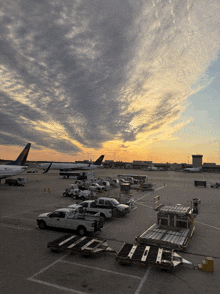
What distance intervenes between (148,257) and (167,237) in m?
3.99

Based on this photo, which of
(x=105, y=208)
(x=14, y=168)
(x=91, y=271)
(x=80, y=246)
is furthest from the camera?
(x=14, y=168)

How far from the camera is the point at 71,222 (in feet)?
56.4

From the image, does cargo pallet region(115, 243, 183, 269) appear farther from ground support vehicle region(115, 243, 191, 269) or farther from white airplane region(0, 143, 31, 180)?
Answer: white airplane region(0, 143, 31, 180)

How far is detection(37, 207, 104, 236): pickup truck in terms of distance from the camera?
16484mm

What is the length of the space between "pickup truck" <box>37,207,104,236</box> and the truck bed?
11.9 feet

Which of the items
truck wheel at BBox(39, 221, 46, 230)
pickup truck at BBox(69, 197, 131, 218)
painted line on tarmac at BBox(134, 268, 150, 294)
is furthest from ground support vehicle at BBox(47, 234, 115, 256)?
pickup truck at BBox(69, 197, 131, 218)

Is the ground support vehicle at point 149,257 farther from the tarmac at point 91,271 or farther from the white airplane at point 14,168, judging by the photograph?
the white airplane at point 14,168

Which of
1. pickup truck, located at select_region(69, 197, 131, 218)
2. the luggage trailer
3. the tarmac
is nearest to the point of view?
the tarmac

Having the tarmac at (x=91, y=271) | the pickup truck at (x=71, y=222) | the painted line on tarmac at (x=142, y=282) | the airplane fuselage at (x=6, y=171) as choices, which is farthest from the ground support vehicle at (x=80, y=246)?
the airplane fuselage at (x=6, y=171)

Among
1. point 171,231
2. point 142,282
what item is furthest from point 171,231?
point 142,282

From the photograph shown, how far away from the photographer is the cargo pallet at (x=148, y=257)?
11.2m

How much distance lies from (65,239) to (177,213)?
30.1 feet

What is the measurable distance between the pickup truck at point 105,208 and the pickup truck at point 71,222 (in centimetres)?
309

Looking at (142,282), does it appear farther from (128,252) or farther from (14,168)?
(14,168)
